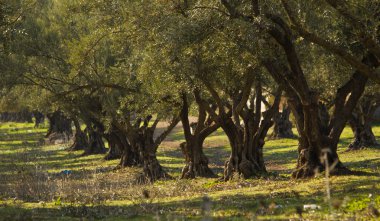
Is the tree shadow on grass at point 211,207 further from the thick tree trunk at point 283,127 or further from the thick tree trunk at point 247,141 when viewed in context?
the thick tree trunk at point 283,127

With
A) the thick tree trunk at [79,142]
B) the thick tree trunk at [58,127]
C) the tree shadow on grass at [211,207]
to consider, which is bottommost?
the tree shadow on grass at [211,207]

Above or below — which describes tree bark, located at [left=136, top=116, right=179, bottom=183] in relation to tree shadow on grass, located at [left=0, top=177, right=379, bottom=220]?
above

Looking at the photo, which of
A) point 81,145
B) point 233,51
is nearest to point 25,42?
point 233,51

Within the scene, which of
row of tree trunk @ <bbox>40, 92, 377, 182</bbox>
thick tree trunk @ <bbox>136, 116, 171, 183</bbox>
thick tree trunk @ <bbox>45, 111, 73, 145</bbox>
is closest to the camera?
row of tree trunk @ <bbox>40, 92, 377, 182</bbox>

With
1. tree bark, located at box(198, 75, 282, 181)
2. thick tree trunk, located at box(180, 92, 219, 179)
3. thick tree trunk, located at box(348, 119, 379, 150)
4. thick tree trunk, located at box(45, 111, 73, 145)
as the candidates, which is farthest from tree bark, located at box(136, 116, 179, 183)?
thick tree trunk, located at box(45, 111, 73, 145)

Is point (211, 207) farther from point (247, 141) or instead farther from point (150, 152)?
point (150, 152)

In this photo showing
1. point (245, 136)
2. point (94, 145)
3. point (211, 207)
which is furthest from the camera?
point (94, 145)

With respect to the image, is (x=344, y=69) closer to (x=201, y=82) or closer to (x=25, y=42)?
(x=201, y=82)

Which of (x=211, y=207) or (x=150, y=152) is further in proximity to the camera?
(x=150, y=152)

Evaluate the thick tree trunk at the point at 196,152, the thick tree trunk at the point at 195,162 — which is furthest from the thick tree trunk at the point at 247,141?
the thick tree trunk at the point at 195,162

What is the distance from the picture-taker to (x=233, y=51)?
2203 centimetres

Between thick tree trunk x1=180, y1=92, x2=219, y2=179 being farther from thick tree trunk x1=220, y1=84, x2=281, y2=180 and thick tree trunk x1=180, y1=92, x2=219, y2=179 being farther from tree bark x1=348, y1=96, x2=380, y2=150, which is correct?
tree bark x1=348, y1=96, x2=380, y2=150

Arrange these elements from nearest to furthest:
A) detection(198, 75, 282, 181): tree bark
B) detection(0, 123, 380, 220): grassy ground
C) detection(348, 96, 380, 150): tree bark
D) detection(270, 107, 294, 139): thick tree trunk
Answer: detection(0, 123, 380, 220): grassy ground, detection(198, 75, 282, 181): tree bark, detection(348, 96, 380, 150): tree bark, detection(270, 107, 294, 139): thick tree trunk

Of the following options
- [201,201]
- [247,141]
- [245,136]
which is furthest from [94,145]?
[201,201]
